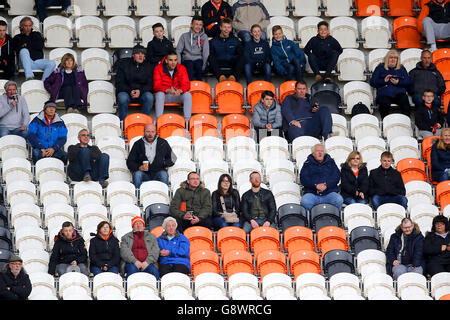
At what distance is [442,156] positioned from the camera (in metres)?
20.6

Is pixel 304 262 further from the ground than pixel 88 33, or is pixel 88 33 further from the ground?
pixel 88 33

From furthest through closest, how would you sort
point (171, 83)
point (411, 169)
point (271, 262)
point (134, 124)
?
1. point (171, 83)
2. point (134, 124)
3. point (411, 169)
4. point (271, 262)

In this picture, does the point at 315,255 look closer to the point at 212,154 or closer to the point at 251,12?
the point at 212,154

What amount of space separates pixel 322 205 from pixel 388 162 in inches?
43.7

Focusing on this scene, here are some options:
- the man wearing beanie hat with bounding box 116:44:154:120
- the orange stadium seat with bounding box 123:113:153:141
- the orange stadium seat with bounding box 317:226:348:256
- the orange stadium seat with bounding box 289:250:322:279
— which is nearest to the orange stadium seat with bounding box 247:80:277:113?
the man wearing beanie hat with bounding box 116:44:154:120

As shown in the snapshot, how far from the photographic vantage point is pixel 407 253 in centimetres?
1884

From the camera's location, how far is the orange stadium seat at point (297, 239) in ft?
63.5

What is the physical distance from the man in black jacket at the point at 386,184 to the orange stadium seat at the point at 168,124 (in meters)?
2.97

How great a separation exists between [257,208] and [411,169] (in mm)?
2682

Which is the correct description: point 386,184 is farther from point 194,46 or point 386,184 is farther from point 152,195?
point 194,46

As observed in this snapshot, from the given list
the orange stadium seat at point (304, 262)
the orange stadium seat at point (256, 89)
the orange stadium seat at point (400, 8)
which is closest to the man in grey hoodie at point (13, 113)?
the orange stadium seat at point (256, 89)

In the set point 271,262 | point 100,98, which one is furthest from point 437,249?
point 100,98

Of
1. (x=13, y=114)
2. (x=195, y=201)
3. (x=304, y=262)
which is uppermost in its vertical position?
(x=13, y=114)
